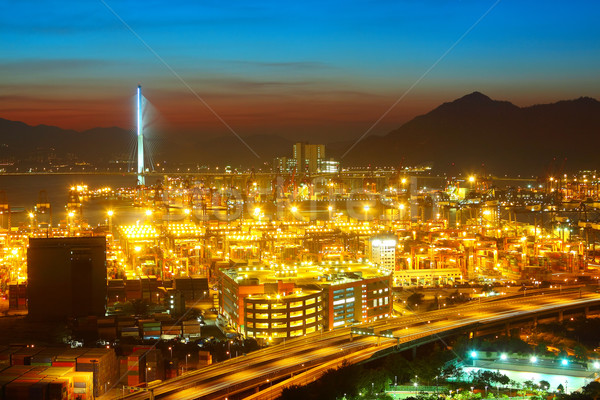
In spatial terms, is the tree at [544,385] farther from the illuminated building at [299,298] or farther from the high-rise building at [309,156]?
the high-rise building at [309,156]

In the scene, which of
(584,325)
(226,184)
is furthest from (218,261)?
(226,184)

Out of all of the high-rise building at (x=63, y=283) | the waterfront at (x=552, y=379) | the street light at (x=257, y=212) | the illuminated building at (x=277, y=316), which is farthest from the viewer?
the street light at (x=257, y=212)

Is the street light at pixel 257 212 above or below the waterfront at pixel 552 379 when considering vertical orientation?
above

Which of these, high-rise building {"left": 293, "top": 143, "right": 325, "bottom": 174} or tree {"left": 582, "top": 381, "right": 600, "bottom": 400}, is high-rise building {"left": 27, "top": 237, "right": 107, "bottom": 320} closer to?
tree {"left": 582, "top": 381, "right": 600, "bottom": 400}

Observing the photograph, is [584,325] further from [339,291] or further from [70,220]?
[70,220]

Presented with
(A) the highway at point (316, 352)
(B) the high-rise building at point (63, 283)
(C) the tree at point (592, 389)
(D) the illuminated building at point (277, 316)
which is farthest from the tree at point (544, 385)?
(B) the high-rise building at point (63, 283)

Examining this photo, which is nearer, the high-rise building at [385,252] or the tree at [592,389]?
the tree at [592,389]

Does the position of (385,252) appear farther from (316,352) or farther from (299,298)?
(316,352)

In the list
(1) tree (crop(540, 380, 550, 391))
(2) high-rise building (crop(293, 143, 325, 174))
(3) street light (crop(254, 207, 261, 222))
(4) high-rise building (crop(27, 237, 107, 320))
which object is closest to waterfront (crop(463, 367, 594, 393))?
(1) tree (crop(540, 380, 550, 391))
